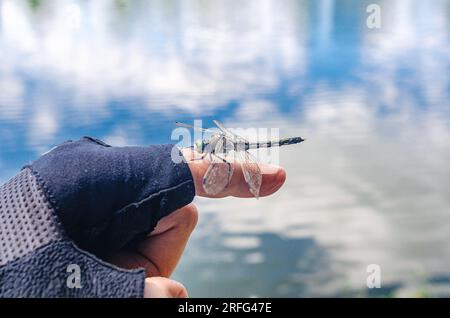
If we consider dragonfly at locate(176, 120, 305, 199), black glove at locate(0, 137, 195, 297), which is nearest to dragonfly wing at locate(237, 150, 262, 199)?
dragonfly at locate(176, 120, 305, 199)

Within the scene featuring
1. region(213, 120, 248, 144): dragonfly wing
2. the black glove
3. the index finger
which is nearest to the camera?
the black glove

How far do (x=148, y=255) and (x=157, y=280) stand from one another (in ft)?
0.76

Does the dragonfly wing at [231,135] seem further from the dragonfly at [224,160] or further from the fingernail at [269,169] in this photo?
the fingernail at [269,169]

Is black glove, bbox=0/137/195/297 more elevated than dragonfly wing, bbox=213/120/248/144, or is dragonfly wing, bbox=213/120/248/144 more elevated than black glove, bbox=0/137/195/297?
dragonfly wing, bbox=213/120/248/144

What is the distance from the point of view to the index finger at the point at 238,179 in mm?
1051

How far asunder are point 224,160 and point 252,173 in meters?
0.07

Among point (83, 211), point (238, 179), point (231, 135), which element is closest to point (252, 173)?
point (238, 179)

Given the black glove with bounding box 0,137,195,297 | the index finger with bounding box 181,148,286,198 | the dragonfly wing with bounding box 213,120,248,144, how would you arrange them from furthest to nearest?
the dragonfly wing with bounding box 213,120,248,144
the index finger with bounding box 181,148,286,198
the black glove with bounding box 0,137,195,297

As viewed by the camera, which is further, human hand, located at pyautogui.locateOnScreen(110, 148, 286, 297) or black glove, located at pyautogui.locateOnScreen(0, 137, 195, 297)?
human hand, located at pyautogui.locateOnScreen(110, 148, 286, 297)

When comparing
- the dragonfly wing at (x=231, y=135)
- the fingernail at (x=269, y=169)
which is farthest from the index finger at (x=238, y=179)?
the dragonfly wing at (x=231, y=135)

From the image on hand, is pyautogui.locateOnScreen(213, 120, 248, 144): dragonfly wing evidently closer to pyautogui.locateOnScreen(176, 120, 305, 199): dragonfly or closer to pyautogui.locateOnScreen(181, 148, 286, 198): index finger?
pyautogui.locateOnScreen(176, 120, 305, 199): dragonfly

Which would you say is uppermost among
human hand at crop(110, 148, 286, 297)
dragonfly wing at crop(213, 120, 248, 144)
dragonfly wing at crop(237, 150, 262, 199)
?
dragonfly wing at crop(213, 120, 248, 144)

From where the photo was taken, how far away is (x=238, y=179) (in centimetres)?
111

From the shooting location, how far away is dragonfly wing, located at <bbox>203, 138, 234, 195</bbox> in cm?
106
